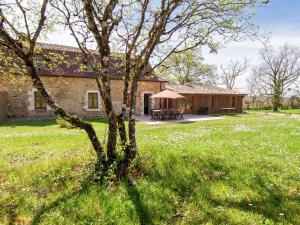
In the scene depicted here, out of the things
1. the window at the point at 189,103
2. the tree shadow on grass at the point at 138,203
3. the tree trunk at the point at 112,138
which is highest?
Answer: the window at the point at 189,103

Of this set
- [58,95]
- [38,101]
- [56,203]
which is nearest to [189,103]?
[58,95]

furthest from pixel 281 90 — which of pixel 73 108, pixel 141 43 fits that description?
pixel 141 43

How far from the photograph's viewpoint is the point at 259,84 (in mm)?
48562

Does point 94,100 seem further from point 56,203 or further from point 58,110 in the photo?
point 56,203

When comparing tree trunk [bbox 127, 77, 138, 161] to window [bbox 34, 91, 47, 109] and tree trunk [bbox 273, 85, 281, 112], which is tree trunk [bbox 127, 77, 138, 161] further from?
tree trunk [bbox 273, 85, 281, 112]

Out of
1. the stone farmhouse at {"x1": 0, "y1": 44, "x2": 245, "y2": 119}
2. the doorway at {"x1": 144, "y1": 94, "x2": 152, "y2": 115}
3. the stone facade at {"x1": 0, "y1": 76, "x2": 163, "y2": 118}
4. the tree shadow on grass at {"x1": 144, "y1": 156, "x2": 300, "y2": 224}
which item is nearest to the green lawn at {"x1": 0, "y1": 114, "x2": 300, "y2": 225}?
the tree shadow on grass at {"x1": 144, "y1": 156, "x2": 300, "y2": 224}

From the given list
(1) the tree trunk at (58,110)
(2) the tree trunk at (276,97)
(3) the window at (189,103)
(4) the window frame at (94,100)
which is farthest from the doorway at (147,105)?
(2) the tree trunk at (276,97)

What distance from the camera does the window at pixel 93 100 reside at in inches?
902

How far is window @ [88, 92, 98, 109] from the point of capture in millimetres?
22922

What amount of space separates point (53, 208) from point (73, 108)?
18936mm

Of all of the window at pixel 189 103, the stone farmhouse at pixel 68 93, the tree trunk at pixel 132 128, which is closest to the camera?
the tree trunk at pixel 132 128

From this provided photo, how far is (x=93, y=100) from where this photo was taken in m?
23.1

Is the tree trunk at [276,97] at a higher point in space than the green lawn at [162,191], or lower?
higher

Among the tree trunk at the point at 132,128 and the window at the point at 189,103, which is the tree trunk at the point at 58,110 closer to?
the tree trunk at the point at 132,128
